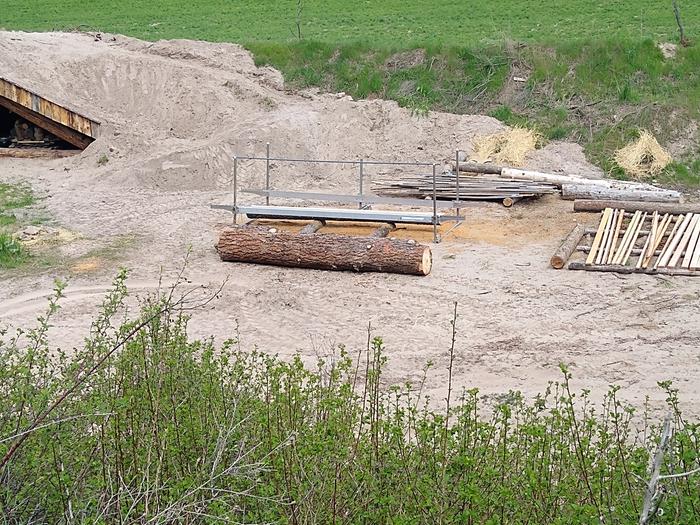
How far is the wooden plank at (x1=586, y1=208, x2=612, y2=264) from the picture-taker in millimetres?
15516

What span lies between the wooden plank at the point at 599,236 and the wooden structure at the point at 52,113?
11734 mm

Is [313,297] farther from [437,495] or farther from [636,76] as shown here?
[636,76]

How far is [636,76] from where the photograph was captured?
79.8 ft

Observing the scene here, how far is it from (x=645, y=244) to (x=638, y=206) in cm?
233

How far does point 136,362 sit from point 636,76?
1958 cm

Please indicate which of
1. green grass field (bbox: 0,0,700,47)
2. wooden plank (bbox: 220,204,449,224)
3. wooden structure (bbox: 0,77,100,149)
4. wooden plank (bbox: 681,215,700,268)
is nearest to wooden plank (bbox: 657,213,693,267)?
wooden plank (bbox: 681,215,700,268)

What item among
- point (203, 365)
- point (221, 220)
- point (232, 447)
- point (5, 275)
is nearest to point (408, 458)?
point (232, 447)

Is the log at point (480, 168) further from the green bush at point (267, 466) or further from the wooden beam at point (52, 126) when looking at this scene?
the green bush at point (267, 466)

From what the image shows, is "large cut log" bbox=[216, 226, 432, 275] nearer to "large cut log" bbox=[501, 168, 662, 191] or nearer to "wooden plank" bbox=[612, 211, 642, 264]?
"wooden plank" bbox=[612, 211, 642, 264]

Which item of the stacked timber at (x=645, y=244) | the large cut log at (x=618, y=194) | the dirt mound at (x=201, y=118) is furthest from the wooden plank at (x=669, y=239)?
the dirt mound at (x=201, y=118)

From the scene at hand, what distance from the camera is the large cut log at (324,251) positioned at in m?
15.2

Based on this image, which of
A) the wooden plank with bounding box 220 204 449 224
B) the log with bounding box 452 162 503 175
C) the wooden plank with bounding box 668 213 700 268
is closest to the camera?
the wooden plank with bounding box 668 213 700 268

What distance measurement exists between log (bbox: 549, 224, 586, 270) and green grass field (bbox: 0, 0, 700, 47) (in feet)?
36.6

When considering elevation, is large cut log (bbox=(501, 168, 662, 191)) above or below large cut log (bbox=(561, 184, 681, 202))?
above
